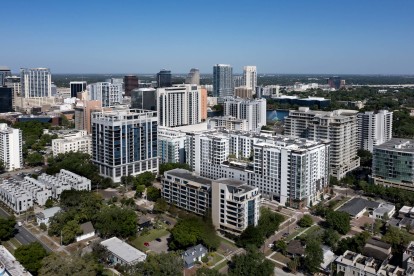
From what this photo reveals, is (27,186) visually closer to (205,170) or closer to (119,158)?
(119,158)

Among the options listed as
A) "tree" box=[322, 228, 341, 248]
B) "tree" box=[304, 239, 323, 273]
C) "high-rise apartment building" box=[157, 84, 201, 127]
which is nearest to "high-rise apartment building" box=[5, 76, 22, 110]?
"high-rise apartment building" box=[157, 84, 201, 127]

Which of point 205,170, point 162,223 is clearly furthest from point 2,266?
point 205,170

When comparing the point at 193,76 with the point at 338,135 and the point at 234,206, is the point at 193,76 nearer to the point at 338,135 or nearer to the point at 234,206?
the point at 338,135

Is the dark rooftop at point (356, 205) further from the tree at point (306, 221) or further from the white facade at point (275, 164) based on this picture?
the tree at point (306, 221)

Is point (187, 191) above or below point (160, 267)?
above

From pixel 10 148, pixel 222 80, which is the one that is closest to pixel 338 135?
pixel 10 148
